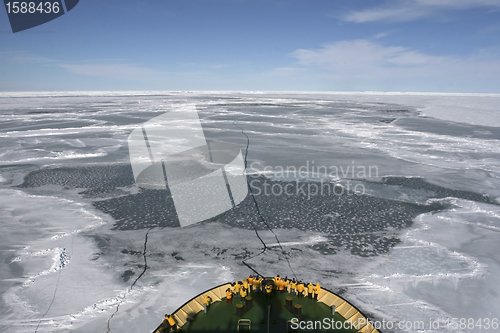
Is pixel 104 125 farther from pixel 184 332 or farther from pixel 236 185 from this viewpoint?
pixel 184 332

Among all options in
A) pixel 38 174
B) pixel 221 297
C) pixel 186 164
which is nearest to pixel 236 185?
pixel 186 164

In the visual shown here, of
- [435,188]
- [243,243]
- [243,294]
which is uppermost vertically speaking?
[435,188]

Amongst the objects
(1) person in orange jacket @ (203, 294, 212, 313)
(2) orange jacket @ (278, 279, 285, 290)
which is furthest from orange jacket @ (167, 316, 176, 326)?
(2) orange jacket @ (278, 279, 285, 290)

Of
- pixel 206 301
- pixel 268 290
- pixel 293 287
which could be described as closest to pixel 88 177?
pixel 206 301

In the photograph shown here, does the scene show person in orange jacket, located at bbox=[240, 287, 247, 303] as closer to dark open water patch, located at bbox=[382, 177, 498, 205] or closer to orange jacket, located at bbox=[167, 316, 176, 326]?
orange jacket, located at bbox=[167, 316, 176, 326]

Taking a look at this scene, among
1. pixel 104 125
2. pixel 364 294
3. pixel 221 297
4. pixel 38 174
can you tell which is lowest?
pixel 364 294

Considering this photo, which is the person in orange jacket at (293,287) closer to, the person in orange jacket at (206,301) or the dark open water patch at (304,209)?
the person in orange jacket at (206,301)

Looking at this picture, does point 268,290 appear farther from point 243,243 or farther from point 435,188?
point 435,188

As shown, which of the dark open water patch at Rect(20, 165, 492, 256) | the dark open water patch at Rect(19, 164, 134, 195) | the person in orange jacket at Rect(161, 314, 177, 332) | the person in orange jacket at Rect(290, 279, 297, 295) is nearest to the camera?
the person in orange jacket at Rect(161, 314, 177, 332)

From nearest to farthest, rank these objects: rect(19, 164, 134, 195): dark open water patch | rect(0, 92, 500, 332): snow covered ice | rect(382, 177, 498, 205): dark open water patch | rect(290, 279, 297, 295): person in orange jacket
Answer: rect(290, 279, 297, 295): person in orange jacket
rect(0, 92, 500, 332): snow covered ice
rect(382, 177, 498, 205): dark open water patch
rect(19, 164, 134, 195): dark open water patch

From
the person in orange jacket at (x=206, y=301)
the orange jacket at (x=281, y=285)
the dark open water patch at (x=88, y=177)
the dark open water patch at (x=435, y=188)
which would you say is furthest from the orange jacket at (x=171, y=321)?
the dark open water patch at (x=435, y=188)

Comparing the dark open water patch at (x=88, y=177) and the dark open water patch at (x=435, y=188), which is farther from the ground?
the dark open water patch at (x=88, y=177)
